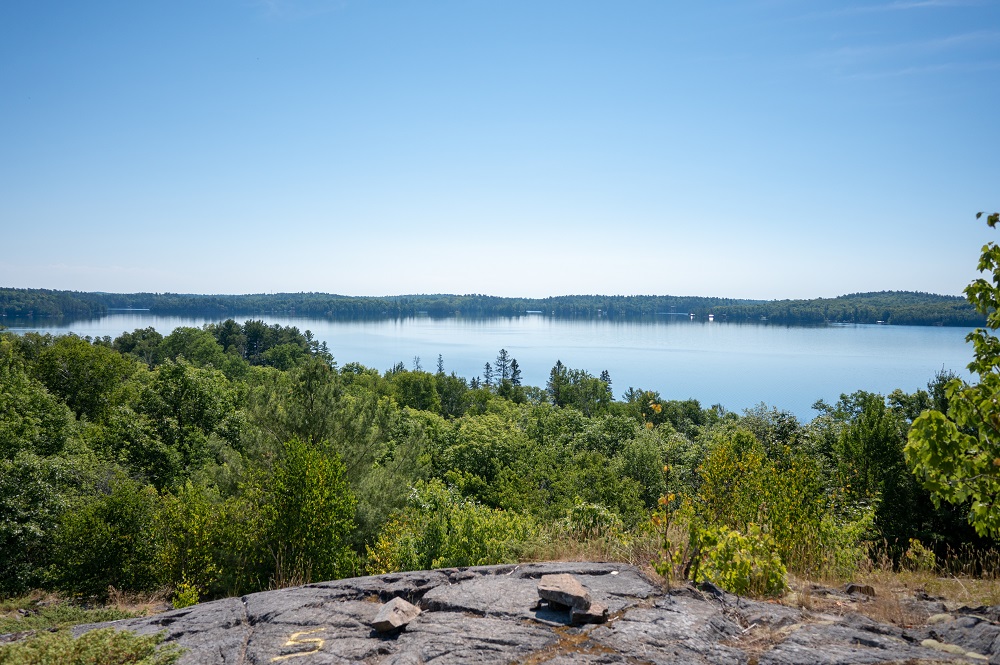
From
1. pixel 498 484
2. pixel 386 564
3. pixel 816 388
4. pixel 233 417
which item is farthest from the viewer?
pixel 816 388

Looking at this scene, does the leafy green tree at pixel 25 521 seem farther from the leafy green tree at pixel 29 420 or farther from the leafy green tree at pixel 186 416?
the leafy green tree at pixel 186 416

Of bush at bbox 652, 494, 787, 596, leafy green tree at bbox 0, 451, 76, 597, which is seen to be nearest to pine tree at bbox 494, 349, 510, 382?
leafy green tree at bbox 0, 451, 76, 597

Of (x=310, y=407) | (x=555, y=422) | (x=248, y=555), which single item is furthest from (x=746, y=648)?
(x=555, y=422)

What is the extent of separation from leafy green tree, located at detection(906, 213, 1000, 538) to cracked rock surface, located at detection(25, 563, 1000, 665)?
3.26ft

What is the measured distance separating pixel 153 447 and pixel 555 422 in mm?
30294

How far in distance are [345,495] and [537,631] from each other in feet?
24.3

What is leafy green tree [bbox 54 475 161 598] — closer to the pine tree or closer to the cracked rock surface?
the cracked rock surface

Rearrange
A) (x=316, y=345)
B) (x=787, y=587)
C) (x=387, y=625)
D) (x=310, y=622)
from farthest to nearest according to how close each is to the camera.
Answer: (x=316, y=345)
(x=787, y=587)
(x=310, y=622)
(x=387, y=625)

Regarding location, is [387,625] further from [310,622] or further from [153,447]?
[153,447]

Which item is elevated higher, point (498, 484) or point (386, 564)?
point (386, 564)

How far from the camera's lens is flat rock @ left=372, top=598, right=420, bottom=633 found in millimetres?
4617

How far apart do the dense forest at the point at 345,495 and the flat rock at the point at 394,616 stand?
2546mm

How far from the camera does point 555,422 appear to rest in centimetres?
4653

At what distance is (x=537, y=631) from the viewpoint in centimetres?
457
